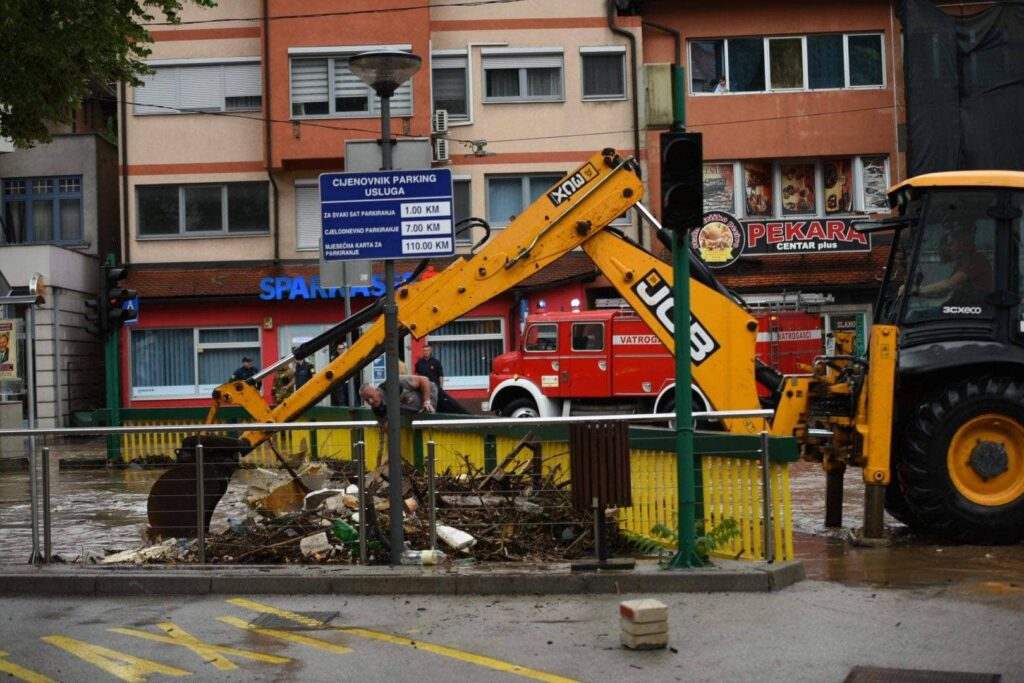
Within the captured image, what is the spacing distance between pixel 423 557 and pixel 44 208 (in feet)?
96.0

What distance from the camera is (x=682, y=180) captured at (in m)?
10.5

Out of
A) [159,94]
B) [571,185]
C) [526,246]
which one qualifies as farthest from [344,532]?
[159,94]

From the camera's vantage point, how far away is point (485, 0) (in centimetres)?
3650

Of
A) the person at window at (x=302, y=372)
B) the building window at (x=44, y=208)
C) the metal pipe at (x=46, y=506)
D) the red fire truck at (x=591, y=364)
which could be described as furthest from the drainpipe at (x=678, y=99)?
the building window at (x=44, y=208)

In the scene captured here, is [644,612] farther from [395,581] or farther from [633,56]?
[633,56]

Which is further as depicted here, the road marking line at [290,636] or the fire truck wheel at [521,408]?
the fire truck wheel at [521,408]

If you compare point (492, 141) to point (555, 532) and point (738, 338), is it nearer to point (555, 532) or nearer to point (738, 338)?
point (738, 338)

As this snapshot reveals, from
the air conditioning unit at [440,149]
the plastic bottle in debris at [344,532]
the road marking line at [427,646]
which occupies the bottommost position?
the road marking line at [427,646]

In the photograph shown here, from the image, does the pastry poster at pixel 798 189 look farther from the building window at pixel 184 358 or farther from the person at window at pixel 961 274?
the person at window at pixel 961 274

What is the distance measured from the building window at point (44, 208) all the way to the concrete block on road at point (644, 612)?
31.7 m

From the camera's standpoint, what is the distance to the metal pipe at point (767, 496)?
10.6 m

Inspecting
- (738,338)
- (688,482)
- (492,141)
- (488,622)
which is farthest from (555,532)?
(492,141)

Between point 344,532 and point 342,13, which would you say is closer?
point 344,532

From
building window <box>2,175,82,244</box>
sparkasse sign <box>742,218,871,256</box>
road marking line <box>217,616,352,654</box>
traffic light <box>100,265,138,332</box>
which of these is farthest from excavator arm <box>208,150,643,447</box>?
building window <box>2,175,82,244</box>
